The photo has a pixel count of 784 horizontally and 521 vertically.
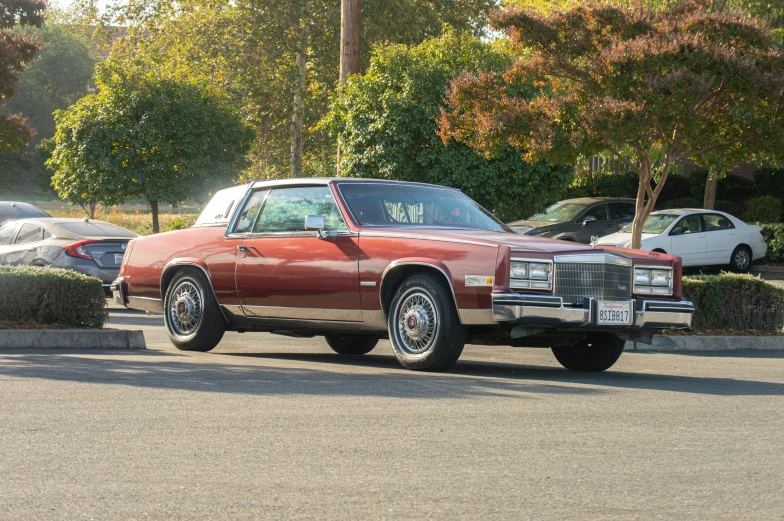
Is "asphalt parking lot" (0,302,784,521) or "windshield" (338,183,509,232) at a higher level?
"windshield" (338,183,509,232)

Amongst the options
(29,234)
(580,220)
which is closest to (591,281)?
(29,234)

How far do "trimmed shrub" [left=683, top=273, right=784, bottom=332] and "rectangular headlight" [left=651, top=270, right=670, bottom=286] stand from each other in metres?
4.30

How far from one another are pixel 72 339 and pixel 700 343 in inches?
281

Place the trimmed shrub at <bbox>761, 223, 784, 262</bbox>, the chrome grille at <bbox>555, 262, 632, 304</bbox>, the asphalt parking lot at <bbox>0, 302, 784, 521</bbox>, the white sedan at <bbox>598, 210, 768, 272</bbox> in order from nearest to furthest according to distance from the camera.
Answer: the asphalt parking lot at <bbox>0, 302, 784, 521</bbox> → the chrome grille at <bbox>555, 262, 632, 304</bbox> → the white sedan at <bbox>598, 210, 768, 272</bbox> → the trimmed shrub at <bbox>761, 223, 784, 262</bbox>

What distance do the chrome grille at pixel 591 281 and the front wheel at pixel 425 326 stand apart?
2.98 feet

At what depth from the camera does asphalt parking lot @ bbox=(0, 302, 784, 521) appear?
4973 millimetres

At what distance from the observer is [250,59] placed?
122 ft

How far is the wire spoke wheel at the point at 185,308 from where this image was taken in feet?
38.1

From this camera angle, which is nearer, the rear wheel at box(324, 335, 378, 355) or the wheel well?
the wheel well

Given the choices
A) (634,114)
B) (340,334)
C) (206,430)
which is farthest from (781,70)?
(206,430)

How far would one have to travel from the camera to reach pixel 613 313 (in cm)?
948

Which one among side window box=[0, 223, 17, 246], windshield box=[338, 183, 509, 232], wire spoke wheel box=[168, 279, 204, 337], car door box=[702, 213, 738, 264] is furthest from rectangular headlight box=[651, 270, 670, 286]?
car door box=[702, 213, 738, 264]

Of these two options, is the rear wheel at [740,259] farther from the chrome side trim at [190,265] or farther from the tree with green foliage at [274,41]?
the chrome side trim at [190,265]

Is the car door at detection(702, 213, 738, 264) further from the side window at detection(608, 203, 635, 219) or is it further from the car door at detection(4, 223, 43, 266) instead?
the car door at detection(4, 223, 43, 266)
